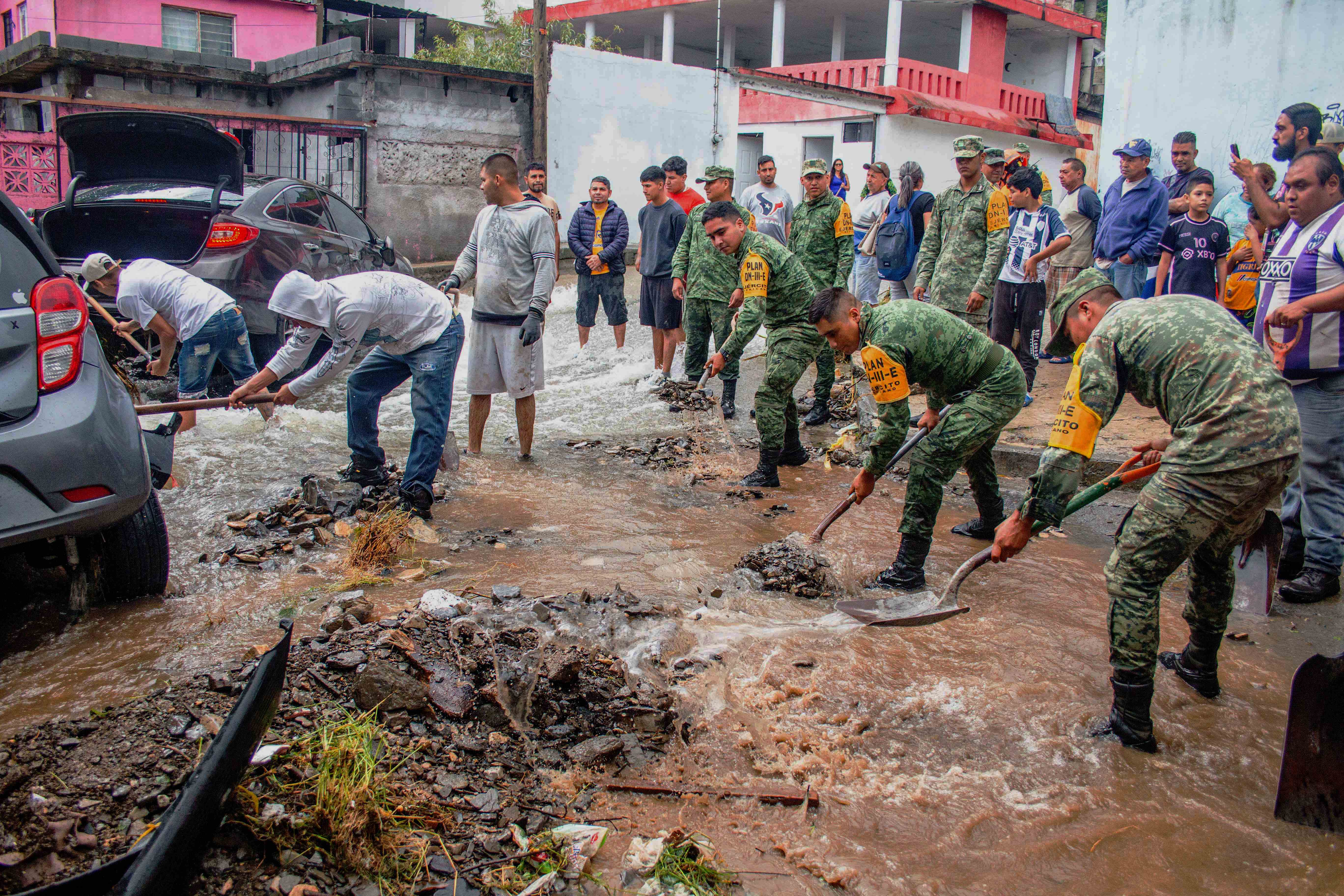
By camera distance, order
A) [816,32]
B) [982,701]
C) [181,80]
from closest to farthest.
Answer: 1. [982,701]
2. [181,80]
3. [816,32]

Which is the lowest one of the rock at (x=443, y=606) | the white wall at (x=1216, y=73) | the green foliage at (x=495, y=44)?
the rock at (x=443, y=606)

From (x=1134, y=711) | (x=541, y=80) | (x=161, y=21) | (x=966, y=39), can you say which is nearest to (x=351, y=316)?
(x=1134, y=711)

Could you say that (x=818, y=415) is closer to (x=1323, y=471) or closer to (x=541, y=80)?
(x=1323, y=471)

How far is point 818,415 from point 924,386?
3.14 metres

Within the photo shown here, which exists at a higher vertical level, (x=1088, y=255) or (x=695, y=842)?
(x=1088, y=255)

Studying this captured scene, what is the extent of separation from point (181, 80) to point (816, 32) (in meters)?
16.2

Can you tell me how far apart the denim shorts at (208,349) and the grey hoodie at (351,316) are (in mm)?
1445

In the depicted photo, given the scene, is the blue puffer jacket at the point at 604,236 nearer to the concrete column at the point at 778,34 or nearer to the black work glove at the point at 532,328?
the black work glove at the point at 532,328

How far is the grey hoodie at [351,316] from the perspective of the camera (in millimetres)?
4633

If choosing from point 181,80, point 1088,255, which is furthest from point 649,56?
point 1088,255

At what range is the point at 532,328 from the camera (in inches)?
236

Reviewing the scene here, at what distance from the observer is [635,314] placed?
12.2 m

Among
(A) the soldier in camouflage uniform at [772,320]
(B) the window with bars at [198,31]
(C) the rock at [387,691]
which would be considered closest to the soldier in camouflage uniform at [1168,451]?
(C) the rock at [387,691]

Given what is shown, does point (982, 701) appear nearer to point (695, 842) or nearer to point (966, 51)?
point (695, 842)
